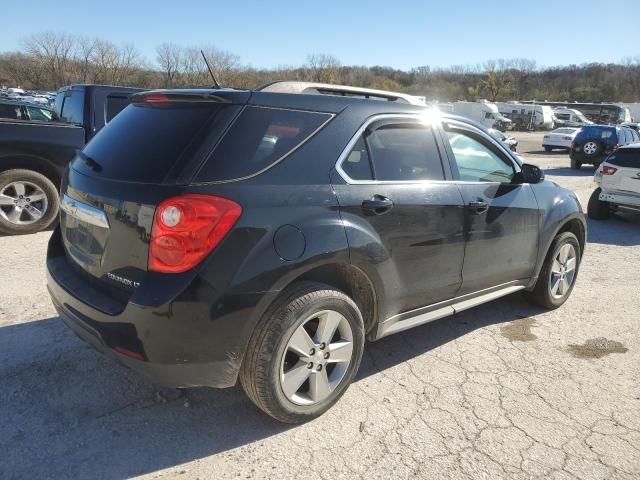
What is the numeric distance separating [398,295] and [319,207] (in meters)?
0.85

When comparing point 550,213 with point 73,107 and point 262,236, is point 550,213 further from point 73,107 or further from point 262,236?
point 73,107

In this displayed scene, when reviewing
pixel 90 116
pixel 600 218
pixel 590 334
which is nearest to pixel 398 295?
pixel 590 334

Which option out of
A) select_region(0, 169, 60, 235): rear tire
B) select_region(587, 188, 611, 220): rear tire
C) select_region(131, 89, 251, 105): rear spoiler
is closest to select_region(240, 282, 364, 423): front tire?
select_region(131, 89, 251, 105): rear spoiler

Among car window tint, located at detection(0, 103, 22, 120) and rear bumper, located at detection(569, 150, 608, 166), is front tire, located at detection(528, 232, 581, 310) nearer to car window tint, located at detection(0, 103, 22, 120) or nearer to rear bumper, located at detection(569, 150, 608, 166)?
car window tint, located at detection(0, 103, 22, 120)

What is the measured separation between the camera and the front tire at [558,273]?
14.6 feet

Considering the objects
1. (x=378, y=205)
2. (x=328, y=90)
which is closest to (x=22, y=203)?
(x=328, y=90)

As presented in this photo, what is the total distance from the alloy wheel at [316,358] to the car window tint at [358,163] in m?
0.78

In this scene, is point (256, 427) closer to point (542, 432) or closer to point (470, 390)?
point (470, 390)

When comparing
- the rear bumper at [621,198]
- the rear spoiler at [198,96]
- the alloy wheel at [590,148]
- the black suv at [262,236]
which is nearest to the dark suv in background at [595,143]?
the alloy wheel at [590,148]

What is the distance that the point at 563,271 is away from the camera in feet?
15.3

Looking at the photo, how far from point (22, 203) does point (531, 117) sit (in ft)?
164

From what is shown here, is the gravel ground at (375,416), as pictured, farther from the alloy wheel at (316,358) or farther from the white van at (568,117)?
the white van at (568,117)

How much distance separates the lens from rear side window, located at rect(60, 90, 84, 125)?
6719 millimetres

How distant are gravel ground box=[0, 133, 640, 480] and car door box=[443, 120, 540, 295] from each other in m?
0.58
